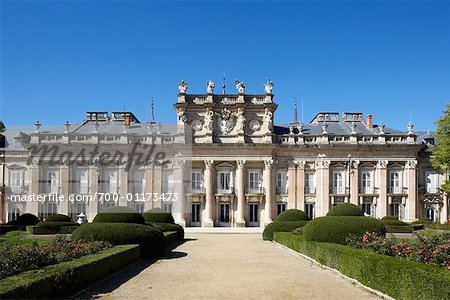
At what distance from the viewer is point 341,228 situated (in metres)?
17.5

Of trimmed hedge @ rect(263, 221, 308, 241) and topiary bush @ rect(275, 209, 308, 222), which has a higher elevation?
topiary bush @ rect(275, 209, 308, 222)

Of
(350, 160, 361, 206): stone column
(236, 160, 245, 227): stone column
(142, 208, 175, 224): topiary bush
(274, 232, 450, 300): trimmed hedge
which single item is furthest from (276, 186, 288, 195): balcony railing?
(274, 232, 450, 300): trimmed hedge

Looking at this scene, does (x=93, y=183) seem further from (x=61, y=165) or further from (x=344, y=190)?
(x=344, y=190)

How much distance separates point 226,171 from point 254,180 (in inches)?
105

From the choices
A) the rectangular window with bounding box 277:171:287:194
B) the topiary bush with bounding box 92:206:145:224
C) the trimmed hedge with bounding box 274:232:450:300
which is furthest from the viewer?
the rectangular window with bounding box 277:171:287:194

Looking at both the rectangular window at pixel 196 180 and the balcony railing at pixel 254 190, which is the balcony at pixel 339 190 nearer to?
the balcony railing at pixel 254 190

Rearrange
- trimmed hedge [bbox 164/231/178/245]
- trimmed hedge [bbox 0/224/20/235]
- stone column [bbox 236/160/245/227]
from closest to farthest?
trimmed hedge [bbox 164/231/178/245] → trimmed hedge [bbox 0/224/20/235] → stone column [bbox 236/160/245/227]

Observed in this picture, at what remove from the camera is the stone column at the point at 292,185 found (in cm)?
4178

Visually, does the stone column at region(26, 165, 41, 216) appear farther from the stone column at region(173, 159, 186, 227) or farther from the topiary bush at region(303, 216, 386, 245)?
the topiary bush at region(303, 216, 386, 245)

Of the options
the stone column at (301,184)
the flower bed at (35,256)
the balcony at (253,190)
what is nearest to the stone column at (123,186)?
the balcony at (253,190)

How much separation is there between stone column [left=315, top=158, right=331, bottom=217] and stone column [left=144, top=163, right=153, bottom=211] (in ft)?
49.0

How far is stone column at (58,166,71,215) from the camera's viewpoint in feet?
137

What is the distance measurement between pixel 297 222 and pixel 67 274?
19.4 m

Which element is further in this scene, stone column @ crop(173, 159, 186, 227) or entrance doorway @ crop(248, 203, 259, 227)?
entrance doorway @ crop(248, 203, 259, 227)
